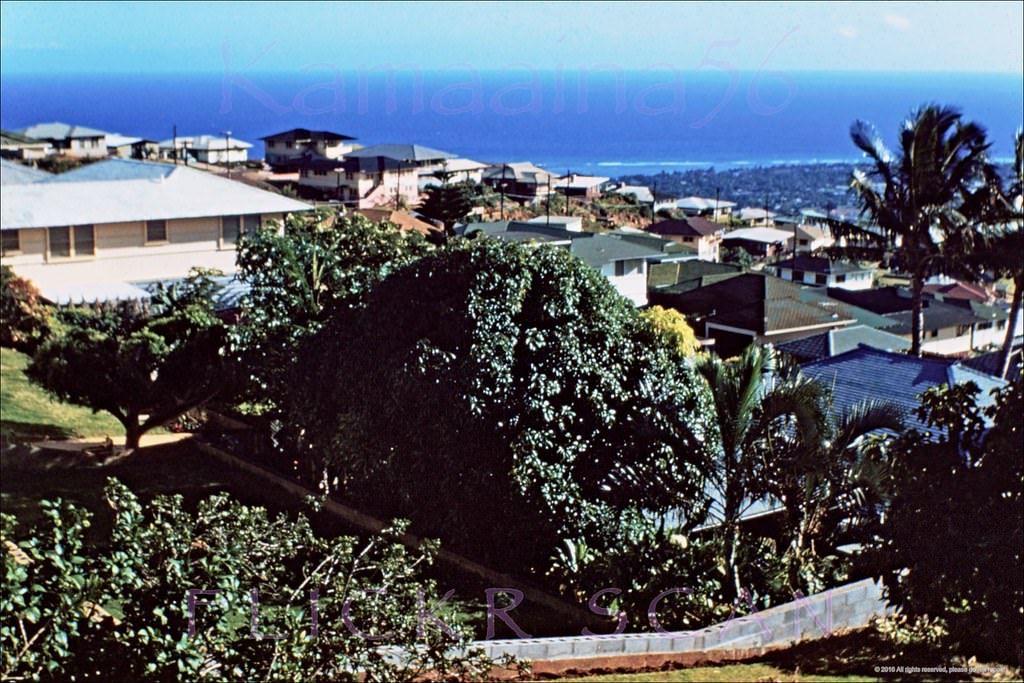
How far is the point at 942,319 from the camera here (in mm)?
33906

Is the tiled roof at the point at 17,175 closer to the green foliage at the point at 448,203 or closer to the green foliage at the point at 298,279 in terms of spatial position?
the green foliage at the point at 298,279

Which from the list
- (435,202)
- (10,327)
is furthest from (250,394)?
(10,327)

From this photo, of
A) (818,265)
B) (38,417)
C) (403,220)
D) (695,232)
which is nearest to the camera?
(403,220)

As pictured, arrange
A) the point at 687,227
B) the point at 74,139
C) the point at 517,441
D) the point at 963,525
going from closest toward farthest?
the point at 963,525 < the point at 517,441 < the point at 687,227 < the point at 74,139

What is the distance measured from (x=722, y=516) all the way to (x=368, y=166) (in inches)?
404

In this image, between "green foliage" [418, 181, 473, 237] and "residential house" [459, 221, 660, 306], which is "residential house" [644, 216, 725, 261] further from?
"green foliage" [418, 181, 473, 237]

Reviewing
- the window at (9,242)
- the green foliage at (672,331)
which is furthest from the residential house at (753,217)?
the window at (9,242)

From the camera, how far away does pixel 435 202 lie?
16031 millimetres

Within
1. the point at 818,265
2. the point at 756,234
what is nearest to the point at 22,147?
the point at 818,265

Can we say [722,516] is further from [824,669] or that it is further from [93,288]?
[93,288]

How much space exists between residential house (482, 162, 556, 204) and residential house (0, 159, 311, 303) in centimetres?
1263

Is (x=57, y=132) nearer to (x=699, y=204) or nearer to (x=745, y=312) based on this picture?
(x=699, y=204)

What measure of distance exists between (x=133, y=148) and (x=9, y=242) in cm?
2663

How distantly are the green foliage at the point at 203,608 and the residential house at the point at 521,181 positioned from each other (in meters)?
7.04
